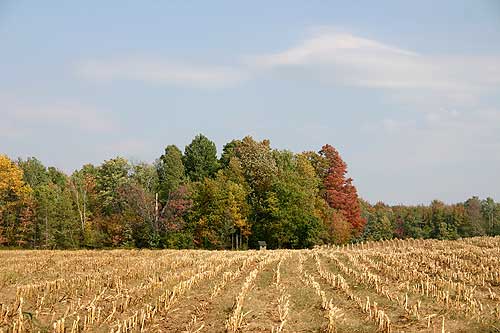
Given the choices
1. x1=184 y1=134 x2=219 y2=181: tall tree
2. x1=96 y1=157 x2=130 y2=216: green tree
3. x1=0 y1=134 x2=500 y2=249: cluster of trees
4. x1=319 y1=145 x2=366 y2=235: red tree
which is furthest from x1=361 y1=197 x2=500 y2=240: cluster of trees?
x1=96 y1=157 x2=130 y2=216: green tree

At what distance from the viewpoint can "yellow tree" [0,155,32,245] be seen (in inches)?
2817

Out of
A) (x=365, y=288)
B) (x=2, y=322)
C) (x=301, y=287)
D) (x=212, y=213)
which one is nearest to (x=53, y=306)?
(x=2, y=322)

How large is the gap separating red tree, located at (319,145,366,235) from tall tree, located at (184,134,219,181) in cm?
1854

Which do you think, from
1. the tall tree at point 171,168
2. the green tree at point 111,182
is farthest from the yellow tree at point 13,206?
the tall tree at point 171,168

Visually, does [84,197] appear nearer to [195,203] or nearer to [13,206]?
[13,206]

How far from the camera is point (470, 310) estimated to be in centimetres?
1609

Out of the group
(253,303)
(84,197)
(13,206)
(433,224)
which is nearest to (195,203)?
(84,197)

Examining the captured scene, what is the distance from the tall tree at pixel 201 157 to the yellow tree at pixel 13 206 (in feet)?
87.6

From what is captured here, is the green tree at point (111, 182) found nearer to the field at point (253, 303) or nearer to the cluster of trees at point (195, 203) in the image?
the cluster of trees at point (195, 203)

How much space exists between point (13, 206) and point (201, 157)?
30.8 m

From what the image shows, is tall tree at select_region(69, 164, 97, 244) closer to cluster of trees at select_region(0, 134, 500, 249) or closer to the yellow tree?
cluster of trees at select_region(0, 134, 500, 249)

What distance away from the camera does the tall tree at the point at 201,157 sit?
91625 millimetres

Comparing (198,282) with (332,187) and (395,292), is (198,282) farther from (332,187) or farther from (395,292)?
(332,187)

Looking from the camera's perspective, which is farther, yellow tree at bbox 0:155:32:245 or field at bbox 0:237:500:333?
yellow tree at bbox 0:155:32:245
